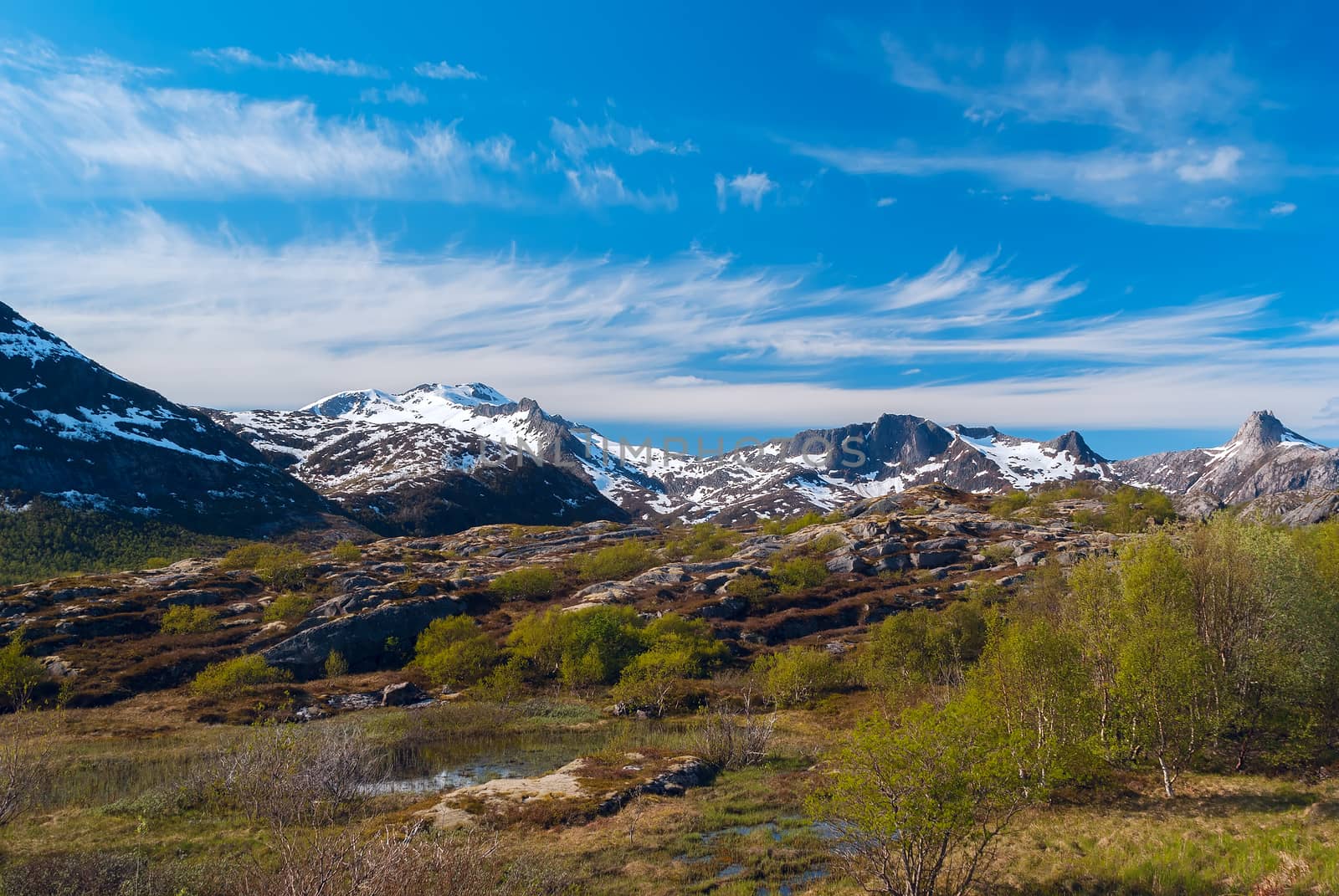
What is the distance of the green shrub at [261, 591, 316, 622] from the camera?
9256cm

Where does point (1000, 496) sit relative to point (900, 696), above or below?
above

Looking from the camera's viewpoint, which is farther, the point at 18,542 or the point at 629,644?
the point at 18,542

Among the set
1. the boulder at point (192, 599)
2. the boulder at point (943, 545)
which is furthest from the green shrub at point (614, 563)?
the boulder at point (192, 599)

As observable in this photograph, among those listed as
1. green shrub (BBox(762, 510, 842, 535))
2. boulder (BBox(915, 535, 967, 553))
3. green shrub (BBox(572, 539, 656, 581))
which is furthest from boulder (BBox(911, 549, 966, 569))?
green shrub (BBox(572, 539, 656, 581))

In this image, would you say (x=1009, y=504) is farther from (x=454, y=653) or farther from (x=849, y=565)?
(x=454, y=653)

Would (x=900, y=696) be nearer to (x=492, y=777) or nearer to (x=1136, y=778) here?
(x=1136, y=778)

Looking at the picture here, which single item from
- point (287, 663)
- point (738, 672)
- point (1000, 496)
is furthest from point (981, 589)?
point (1000, 496)

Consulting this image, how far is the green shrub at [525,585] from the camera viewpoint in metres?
111

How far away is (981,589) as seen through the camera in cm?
8831

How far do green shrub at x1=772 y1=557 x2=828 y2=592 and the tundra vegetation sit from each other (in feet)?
145

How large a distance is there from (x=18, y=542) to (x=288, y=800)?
189342 mm

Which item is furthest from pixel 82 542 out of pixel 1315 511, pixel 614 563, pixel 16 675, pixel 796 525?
pixel 1315 511

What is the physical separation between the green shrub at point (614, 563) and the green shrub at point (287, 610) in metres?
48.3

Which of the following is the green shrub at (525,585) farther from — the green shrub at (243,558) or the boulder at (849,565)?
the green shrub at (243,558)
